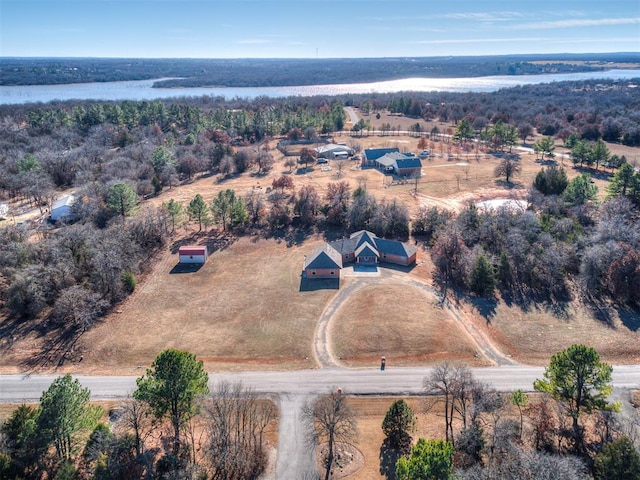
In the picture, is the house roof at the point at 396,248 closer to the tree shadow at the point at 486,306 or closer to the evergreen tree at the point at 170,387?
the tree shadow at the point at 486,306

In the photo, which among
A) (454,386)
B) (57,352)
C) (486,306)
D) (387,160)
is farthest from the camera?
(387,160)

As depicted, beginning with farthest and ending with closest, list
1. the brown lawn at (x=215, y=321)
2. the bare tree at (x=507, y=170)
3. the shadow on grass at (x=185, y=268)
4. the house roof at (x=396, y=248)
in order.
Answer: the bare tree at (x=507, y=170), the house roof at (x=396, y=248), the shadow on grass at (x=185, y=268), the brown lawn at (x=215, y=321)

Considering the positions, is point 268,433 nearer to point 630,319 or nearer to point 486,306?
point 486,306

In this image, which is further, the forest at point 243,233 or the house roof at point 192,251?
the house roof at point 192,251

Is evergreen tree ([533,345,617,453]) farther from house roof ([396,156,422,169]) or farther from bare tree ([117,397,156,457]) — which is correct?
house roof ([396,156,422,169])

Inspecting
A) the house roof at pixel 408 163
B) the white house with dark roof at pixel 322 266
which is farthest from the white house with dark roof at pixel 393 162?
the white house with dark roof at pixel 322 266

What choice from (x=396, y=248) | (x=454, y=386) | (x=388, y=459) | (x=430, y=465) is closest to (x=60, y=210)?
(x=396, y=248)

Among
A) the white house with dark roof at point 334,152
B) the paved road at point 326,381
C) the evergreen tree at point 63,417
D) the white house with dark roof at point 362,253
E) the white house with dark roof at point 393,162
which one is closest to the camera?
the evergreen tree at point 63,417
